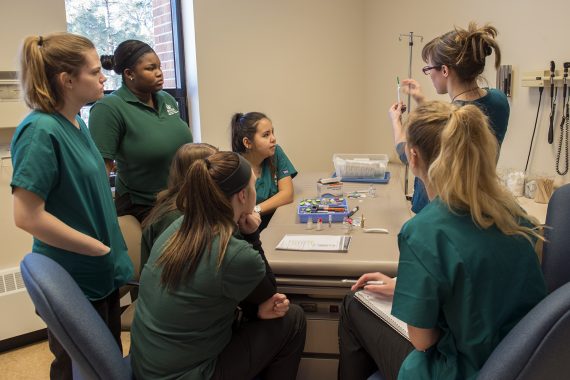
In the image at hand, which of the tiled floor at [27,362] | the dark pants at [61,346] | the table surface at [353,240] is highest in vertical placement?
the table surface at [353,240]

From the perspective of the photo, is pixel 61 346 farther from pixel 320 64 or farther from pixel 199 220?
pixel 320 64

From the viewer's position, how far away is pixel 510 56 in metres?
2.49

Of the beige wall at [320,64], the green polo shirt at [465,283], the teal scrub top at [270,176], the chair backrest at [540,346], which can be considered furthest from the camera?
the beige wall at [320,64]

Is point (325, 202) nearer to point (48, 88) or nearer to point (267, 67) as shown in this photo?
point (48, 88)

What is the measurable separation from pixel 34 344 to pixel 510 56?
2.83 meters

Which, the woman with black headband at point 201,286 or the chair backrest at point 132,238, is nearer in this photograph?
the woman with black headband at point 201,286

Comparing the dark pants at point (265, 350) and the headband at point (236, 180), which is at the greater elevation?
the headband at point (236, 180)

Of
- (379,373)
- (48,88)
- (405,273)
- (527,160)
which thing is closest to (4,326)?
(48,88)

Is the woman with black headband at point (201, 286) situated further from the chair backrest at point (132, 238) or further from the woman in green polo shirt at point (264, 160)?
the woman in green polo shirt at point (264, 160)

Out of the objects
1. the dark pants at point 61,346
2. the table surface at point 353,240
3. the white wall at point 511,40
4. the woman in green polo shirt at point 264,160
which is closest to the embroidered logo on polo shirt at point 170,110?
the woman in green polo shirt at point 264,160

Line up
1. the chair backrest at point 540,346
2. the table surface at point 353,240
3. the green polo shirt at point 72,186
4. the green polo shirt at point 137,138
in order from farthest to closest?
the green polo shirt at point 137,138 < the table surface at point 353,240 < the green polo shirt at point 72,186 < the chair backrest at point 540,346

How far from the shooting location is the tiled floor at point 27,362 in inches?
88.9

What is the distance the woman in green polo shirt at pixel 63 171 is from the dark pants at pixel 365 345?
2.37 feet

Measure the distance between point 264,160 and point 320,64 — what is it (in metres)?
1.32
